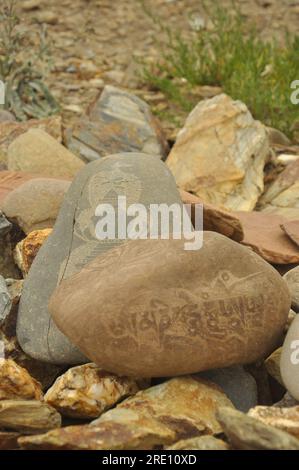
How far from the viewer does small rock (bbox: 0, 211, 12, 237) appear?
442 centimetres

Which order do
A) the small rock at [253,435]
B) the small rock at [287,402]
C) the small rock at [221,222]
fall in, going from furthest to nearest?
the small rock at [221,222] < the small rock at [287,402] < the small rock at [253,435]

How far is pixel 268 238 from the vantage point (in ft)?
15.3

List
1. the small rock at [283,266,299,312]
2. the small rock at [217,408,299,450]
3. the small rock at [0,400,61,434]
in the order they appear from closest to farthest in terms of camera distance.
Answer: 1. the small rock at [217,408,299,450]
2. the small rock at [0,400,61,434]
3. the small rock at [283,266,299,312]

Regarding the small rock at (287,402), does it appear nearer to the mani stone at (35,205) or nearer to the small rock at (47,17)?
the mani stone at (35,205)

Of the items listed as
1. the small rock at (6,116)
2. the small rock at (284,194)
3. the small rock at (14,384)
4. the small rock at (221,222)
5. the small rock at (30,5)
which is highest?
the small rock at (30,5)

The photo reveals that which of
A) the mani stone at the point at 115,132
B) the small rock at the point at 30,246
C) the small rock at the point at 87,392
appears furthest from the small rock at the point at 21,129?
the small rock at the point at 87,392

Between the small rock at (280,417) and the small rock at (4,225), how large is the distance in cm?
199

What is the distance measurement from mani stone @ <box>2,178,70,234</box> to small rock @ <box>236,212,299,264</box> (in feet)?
3.40

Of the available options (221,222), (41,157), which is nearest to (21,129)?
(41,157)

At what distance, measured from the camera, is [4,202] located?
179 inches

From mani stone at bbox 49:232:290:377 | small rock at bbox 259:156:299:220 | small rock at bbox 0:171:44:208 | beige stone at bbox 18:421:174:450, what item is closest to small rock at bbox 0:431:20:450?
beige stone at bbox 18:421:174:450

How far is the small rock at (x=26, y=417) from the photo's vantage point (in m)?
3.06

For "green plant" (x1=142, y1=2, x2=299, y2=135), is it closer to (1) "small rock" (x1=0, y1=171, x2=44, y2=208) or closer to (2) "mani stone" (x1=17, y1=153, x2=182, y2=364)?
(1) "small rock" (x1=0, y1=171, x2=44, y2=208)

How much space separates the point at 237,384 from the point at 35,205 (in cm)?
164
